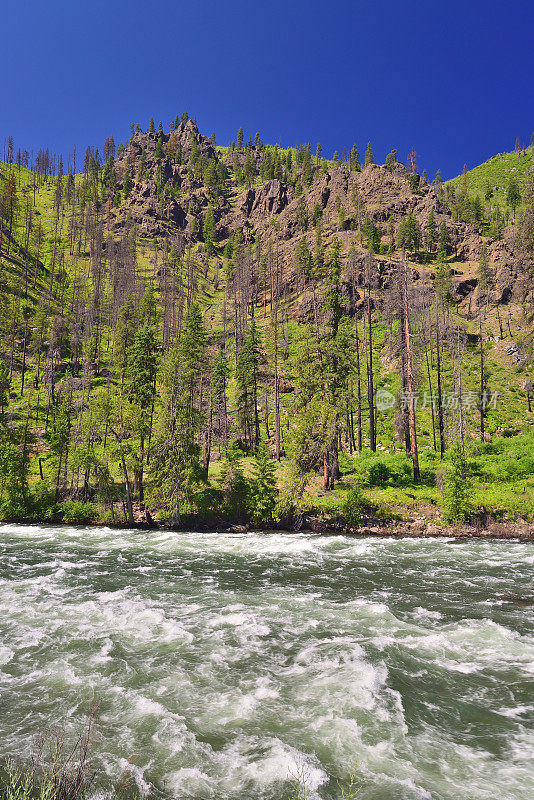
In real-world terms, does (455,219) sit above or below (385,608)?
above

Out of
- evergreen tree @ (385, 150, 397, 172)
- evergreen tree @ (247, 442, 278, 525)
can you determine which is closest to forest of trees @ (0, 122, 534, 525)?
evergreen tree @ (247, 442, 278, 525)

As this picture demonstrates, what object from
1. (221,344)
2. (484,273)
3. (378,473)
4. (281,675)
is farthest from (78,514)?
(484,273)

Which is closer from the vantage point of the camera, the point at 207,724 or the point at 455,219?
the point at 207,724

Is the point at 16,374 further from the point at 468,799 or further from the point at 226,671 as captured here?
the point at 468,799

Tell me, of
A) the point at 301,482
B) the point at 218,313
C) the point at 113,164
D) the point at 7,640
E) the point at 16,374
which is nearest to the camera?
the point at 7,640

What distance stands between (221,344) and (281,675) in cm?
7561

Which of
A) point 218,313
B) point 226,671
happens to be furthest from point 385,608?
point 218,313

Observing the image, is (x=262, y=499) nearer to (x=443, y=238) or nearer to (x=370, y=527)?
(x=370, y=527)

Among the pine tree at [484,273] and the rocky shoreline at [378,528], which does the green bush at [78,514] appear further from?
Result: the pine tree at [484,273]

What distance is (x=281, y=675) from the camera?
9117 millimetres

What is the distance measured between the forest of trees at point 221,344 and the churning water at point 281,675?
1235 cm

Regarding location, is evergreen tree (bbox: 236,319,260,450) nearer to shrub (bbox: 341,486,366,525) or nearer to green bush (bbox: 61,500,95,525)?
shrub (bbox: 341,486,366,525)

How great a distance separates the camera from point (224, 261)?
136m

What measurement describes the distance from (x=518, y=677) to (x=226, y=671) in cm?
690
